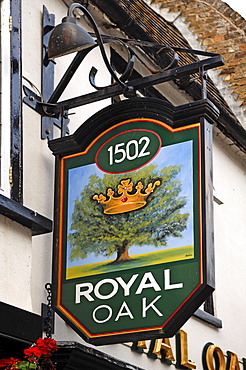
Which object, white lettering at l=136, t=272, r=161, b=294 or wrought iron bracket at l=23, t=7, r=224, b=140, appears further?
wrought iron bracket at l=23, t=7, r=224, b=140

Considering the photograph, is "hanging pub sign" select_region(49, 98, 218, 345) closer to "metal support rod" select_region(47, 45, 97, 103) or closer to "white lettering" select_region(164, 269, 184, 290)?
"white lettering" select_region(164, 269, 184, 290)

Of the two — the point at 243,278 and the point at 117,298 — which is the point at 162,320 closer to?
the point at 117,298

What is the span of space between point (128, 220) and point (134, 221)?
0.19ft

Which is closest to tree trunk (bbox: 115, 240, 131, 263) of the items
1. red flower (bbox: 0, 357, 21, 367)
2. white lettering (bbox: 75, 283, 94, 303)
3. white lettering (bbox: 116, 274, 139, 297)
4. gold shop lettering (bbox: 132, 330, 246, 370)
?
white lettering (bbox: 116, 274, 139, 297)

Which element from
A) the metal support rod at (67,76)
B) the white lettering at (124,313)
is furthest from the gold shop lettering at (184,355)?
the metal support rod at (67,76)

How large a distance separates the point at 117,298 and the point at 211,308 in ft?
14.7

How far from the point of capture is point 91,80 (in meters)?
7.79

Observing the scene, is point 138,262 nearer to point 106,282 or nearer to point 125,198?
point 106,282

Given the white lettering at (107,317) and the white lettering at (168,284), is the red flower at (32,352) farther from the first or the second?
the white lettering at (168,284)

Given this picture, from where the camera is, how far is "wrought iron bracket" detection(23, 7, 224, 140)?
24.2 ft

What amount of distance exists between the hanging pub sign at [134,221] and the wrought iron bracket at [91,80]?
11.7 inches

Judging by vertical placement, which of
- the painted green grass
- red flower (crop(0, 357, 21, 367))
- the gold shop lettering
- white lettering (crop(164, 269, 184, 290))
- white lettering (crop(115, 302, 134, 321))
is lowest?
red flower (crop(0, 357, 21, 367))

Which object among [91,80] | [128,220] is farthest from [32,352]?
[91,80]

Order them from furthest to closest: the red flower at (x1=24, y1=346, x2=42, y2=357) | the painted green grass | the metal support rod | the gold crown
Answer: the metal support rod → the gold crown → the painted green grass → the red flower at (x1=24, y1=346, x2=42, y2=357)
